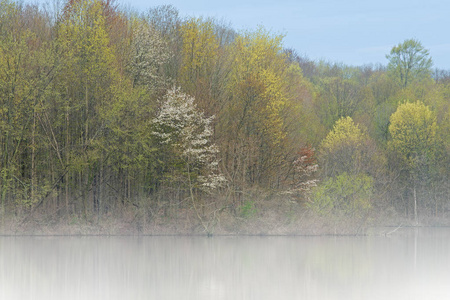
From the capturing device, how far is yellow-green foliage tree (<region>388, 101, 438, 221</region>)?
57.9m

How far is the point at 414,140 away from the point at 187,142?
96.5ft

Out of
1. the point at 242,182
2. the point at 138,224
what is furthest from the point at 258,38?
the point at 138,224

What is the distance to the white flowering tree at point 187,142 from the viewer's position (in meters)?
36.8

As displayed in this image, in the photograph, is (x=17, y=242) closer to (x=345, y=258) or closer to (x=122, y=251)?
(x=122, y=251)

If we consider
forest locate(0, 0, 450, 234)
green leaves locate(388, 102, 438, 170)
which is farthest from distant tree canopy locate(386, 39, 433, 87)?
forest locate(0, 0, 450, 234)

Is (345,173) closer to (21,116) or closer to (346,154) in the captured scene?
(346,154)

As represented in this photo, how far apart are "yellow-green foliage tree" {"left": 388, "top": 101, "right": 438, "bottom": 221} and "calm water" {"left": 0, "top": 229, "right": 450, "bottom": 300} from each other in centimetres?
2678

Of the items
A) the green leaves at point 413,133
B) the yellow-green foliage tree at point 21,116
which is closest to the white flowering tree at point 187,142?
the yellow-green foliage tree at point 21,116

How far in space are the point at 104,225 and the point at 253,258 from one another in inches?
576

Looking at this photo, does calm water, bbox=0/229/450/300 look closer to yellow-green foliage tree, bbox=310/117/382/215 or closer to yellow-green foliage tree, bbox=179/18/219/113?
yellow-green foliage tree, bbox=310/117/382/215

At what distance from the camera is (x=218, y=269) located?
20609 millimetres

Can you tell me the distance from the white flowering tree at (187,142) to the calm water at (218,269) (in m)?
5.51

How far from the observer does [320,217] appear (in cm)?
3769

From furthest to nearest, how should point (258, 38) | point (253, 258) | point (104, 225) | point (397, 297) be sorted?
point (258, 38) < point (104, 225) < point (253, 258) < point (397, 297)
